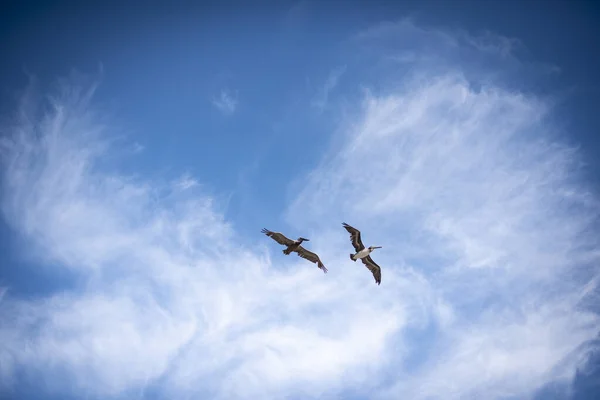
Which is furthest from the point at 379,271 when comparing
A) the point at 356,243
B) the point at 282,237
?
the point at 282,237

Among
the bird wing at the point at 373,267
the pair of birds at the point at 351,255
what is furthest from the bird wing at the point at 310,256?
the bird wing at the point at 373,267

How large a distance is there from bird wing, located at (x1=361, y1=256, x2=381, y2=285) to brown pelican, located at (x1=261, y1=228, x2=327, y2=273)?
14.5 feet

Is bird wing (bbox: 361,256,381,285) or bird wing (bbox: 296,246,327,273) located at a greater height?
bird wing (bbox: 296,246,327,273)

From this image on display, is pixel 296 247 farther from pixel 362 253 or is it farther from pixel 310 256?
pixel 362 253

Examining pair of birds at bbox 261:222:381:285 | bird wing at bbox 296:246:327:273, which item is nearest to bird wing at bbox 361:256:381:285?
pair of birds at bbox 261:222:381:285

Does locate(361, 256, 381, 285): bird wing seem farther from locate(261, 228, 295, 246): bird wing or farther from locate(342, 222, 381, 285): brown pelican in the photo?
locate(261, 228, 295, 246): bird wing

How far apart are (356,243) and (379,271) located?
5029 millimetres

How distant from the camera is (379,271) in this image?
49.9m

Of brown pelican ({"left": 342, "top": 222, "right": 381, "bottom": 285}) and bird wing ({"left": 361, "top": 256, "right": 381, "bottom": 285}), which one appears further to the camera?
bird wing ({"left": 361, "top": 256, "right": 381, "bottom": 285})

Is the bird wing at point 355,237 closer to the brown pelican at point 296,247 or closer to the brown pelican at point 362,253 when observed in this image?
the brown pelican at point 362,253

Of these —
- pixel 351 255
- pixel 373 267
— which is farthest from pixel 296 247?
pixel 373 267

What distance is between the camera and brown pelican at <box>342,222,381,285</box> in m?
46.5

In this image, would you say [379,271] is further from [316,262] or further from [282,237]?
[282,237]

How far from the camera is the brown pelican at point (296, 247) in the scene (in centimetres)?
4641
